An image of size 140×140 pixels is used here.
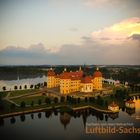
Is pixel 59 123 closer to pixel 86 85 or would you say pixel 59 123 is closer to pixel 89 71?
pixel 86 85

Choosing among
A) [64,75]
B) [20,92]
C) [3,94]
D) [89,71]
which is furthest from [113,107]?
[3,94]

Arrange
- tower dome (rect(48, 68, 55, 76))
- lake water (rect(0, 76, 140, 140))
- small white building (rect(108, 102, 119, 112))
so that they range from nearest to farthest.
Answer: lake water (rect(0, 76, 140, 140)) → small white building (rect(108, 102, 119, 112)) → tower dome (rect(48, 68, 55, 76))

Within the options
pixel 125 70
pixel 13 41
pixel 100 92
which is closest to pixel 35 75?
pixel 13 41

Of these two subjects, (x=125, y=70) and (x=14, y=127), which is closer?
(x=14, y=127)

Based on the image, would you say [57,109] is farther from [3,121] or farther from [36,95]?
[3,121]

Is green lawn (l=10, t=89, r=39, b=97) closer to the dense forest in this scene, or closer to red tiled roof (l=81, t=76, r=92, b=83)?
the dense forest

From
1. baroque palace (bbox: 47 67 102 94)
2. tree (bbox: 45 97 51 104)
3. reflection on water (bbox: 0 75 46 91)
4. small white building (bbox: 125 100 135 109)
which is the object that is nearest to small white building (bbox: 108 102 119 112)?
small white building (bbox: 125 100 135 109)
